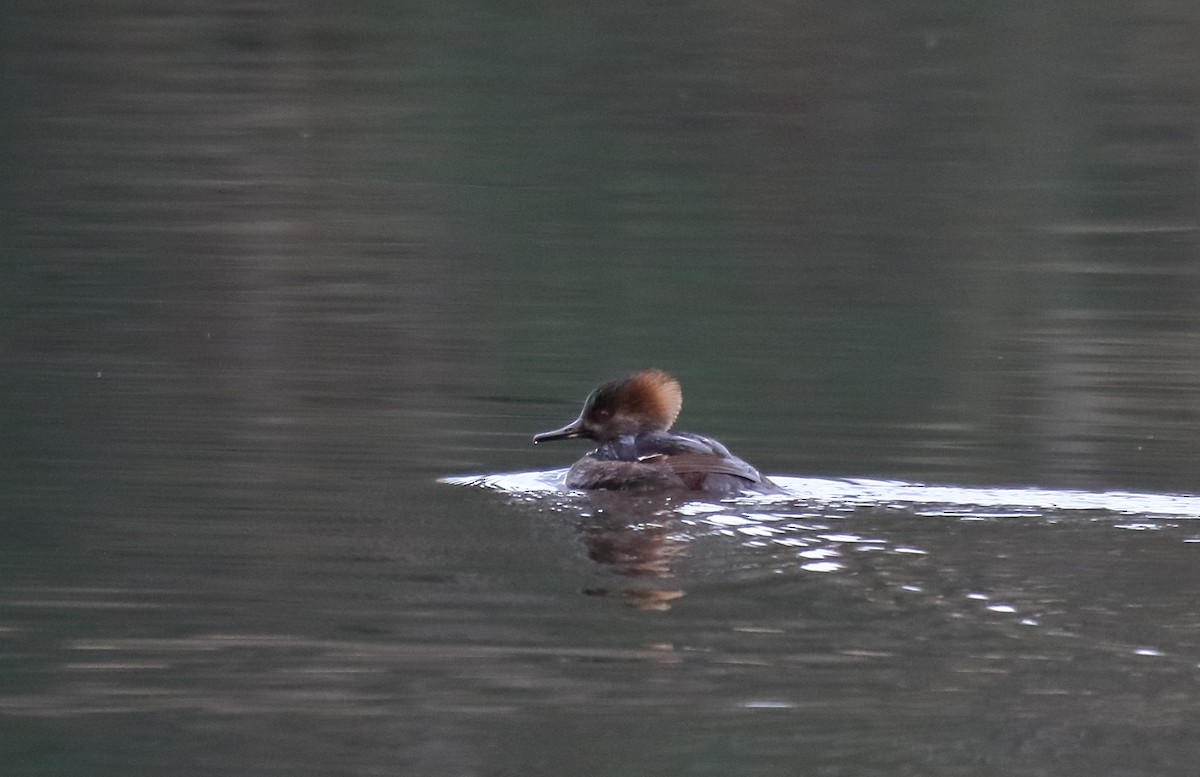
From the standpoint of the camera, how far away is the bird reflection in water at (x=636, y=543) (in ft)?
19.8

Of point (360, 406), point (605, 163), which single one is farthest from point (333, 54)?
point (360, 406)

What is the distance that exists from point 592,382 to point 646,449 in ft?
9.71

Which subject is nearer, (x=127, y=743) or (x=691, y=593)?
(x=127, y=743)

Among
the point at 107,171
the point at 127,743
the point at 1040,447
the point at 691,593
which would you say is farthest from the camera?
the point at 107,171

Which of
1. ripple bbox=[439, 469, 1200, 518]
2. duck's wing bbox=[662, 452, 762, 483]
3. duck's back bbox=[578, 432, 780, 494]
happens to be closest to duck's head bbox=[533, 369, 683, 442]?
duck's back bbox=[578, 432, 780, 494]

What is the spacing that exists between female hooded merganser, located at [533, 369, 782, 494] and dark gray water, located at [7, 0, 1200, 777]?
205 mm

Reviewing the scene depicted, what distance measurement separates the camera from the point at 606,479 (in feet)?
25.4

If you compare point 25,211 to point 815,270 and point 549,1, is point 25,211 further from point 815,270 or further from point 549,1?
point 549,1

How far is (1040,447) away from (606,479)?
8.52ft

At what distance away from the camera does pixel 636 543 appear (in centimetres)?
675

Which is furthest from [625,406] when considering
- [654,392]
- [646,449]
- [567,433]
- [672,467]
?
[672,467]

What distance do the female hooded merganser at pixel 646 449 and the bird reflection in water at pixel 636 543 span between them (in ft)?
0.43

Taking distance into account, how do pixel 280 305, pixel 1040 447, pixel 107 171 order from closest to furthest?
pixel 1040 447, pixel 280 305, pixel 107 171

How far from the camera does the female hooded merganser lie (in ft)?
24.8
